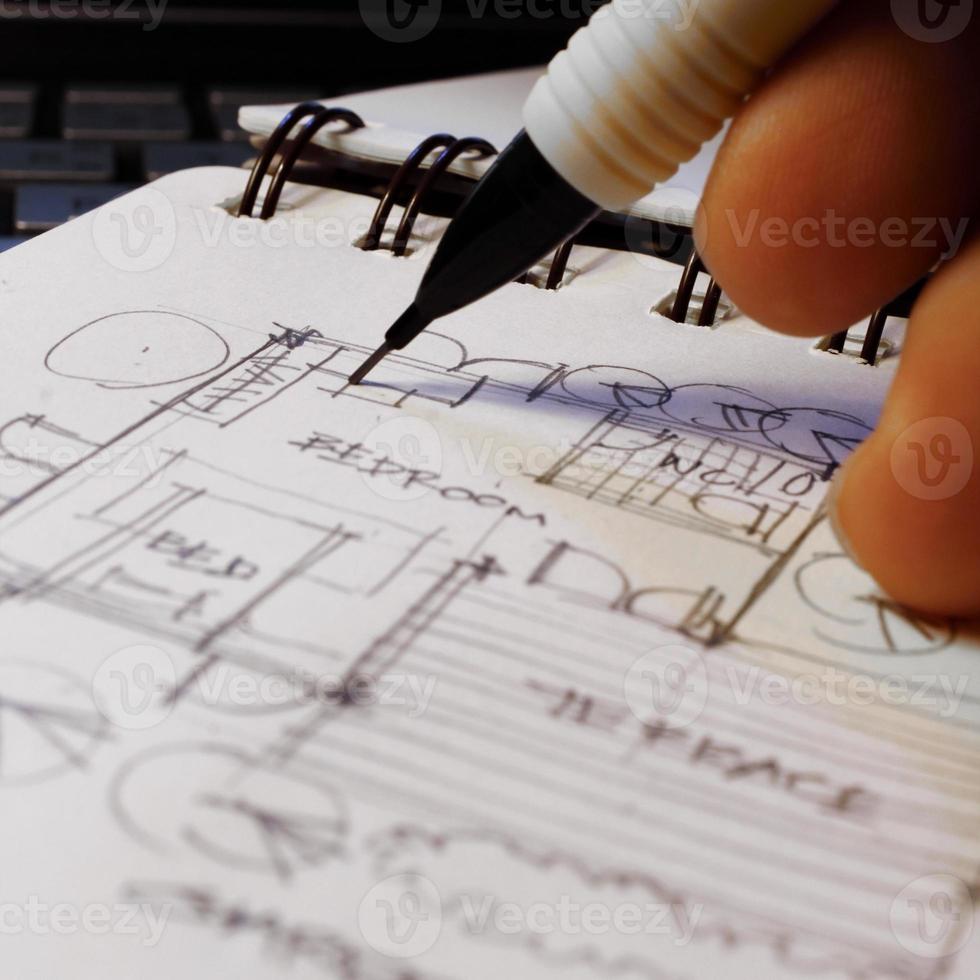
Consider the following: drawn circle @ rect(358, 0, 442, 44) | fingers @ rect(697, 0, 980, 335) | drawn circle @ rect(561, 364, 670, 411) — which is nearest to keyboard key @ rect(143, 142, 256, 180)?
drawn circle @ rect(358, 0, 442, 44)

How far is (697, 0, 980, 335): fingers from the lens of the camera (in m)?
0.37

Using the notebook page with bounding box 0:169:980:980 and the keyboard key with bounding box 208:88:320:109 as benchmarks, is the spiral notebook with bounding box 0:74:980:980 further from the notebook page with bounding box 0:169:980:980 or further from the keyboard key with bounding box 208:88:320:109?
the keyboard key with bounding box 208:88:320:109

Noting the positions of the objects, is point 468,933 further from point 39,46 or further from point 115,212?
point 39,46

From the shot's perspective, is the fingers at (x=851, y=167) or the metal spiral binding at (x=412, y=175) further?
the metal spiral binding at (x=412, y=175)

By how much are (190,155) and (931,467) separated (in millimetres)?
686

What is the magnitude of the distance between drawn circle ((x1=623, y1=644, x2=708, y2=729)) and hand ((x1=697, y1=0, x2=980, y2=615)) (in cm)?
8

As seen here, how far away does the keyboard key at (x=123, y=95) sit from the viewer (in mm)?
958

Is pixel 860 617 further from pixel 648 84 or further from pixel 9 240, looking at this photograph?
pixel 9 240

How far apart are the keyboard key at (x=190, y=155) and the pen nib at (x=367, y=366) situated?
0.42m

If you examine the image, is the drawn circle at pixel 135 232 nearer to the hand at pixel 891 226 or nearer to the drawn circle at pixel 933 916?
the hand at pixel 891 226

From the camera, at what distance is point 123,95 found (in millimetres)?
973

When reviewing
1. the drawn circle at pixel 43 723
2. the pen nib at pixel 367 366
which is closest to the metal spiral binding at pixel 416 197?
the pen nib at pixel 367 366

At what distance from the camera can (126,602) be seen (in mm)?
366

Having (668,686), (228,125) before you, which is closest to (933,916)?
(668,686)
